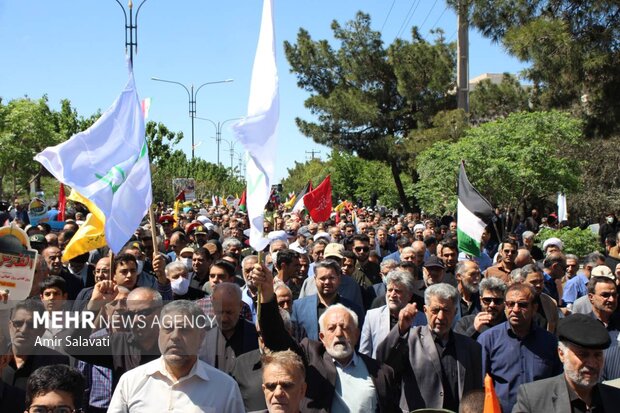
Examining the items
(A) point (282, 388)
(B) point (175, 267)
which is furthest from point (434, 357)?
(B) point (175, 267)

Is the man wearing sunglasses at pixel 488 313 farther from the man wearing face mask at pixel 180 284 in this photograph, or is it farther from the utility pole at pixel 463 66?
the utility pole at pixel 463 66

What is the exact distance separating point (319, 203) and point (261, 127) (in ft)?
43.2

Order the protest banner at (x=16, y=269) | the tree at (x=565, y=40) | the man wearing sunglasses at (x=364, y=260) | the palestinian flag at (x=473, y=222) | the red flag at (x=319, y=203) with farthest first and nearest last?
1. the red flag at (x=319, y=203)
2. the tree at (x=565, y=40)
3. the palestinian flag at (x=473, y=222)
4. the man wearing sunglasses at (x=364, y=260)
5. the protest banner at (x=16, y=269)

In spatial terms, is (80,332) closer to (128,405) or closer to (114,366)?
(114,366)

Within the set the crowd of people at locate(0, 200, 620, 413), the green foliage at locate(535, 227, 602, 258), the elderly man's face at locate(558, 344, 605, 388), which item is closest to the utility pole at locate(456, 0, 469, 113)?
the green foliage at locate(535, 227, 602, 258)

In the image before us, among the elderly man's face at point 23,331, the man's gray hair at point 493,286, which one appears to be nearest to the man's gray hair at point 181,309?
the elderly man's face at point 23,331

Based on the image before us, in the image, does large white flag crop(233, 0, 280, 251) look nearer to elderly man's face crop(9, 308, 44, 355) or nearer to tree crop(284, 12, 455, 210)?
elderly man's face crop(9, 308, 44, 355)

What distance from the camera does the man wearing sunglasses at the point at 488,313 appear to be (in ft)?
21.6

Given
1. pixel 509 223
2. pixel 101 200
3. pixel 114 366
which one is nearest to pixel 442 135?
pixel 509 223

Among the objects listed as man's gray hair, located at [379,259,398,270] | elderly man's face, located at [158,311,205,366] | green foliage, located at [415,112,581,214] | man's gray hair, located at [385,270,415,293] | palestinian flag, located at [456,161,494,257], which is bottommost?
elderly man's face, located at [158,311,205,366]

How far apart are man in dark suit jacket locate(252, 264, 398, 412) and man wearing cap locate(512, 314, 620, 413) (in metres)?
0.95

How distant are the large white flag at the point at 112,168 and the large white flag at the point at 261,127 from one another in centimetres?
206

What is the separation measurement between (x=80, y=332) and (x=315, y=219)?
Answer: 1337 cm

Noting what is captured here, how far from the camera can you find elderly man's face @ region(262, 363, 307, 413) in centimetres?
417
